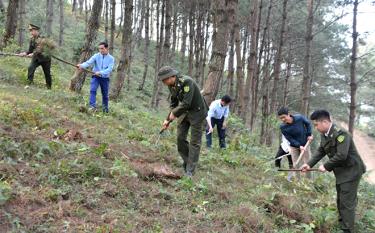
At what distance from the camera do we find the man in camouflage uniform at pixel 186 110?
7.00m

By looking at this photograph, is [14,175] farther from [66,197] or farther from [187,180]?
[187,180]

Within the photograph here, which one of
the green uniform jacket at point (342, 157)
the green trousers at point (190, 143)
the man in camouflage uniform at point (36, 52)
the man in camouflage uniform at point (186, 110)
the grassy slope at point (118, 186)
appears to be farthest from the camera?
the man in camouflage uniform at point (36, 52)

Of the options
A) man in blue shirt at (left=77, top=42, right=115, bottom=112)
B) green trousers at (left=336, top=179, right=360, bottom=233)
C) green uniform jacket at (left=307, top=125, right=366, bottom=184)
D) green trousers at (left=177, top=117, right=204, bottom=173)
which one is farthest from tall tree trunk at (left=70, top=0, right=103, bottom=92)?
green trousers at (left=336, top=179, right=360, bottom=233)

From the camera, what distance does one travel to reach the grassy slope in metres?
5.00

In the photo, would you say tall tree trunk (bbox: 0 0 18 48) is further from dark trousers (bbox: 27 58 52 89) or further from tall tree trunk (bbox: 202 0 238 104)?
tall tree trunk (bbox: 202 0 238 104)

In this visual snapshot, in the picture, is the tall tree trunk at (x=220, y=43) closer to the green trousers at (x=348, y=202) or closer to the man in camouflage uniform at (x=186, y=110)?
the man in camouflage uniform at (x=186, y=110)

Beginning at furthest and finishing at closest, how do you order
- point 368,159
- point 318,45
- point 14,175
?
point 368,159
point 318,45
point 14,175

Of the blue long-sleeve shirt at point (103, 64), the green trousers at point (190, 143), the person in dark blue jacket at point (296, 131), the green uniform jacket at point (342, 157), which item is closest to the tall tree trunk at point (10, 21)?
the blue long-sleeve shirt at point (103, 64)

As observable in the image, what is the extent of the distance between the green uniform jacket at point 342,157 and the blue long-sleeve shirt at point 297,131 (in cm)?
226

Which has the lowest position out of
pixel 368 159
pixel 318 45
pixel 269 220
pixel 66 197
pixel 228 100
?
pixel 368 159


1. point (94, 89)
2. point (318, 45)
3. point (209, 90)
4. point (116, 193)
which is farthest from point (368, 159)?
point (116, 193)

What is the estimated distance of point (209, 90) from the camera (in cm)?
1158

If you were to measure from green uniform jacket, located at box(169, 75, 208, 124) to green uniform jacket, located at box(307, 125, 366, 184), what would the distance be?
2065mm

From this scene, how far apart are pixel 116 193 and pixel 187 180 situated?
136cm
